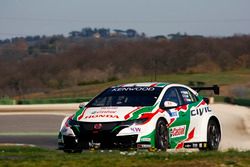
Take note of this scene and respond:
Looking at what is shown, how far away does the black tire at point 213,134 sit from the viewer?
51.1 ft

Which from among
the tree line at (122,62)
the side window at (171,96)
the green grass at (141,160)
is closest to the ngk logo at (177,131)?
the side window at (171,96)

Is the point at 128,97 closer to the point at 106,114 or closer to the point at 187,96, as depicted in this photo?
the point at 106,114

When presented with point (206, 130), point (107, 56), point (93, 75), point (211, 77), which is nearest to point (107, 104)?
point (206, 130)

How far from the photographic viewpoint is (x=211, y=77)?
82.9 m

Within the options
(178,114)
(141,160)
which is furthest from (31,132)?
(141,160)

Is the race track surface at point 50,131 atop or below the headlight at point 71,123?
below

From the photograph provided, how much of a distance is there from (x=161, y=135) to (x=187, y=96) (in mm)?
1818

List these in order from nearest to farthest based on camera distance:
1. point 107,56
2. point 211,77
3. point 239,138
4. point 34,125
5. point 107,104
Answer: point 107,104 → point 239,138 → point 34,125 → point 211,77 → point 107,56

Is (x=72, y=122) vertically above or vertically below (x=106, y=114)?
below

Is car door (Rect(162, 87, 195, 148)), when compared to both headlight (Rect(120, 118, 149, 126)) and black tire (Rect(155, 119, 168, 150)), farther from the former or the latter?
headlight (Rect(120, 118, 149, 126))

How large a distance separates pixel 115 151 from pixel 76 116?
3.56ft

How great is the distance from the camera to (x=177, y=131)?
14812mm

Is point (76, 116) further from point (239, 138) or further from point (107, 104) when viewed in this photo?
point (239, 138)

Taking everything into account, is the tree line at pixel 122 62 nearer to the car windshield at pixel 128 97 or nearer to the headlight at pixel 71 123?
the car windshield at pixel 128 97
